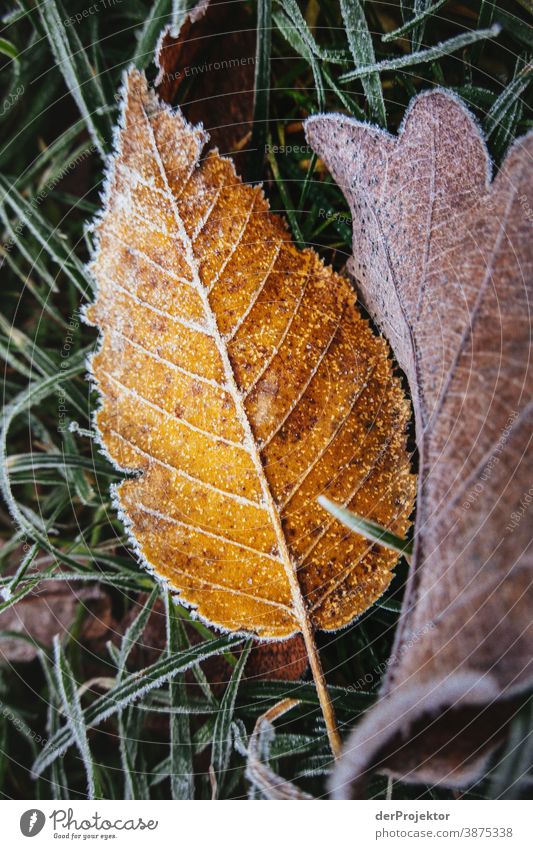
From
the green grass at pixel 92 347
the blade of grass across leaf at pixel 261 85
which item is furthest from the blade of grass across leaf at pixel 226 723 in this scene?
the blade of grass across leaf at pixel 261 85

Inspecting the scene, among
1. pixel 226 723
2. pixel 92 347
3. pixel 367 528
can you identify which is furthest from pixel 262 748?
pixel 92 347

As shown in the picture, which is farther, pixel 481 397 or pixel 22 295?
pixel 22 295

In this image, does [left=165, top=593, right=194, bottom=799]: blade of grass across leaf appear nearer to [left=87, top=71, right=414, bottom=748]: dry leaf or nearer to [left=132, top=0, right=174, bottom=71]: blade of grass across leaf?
[left=87, top=71, right=414, bottom=748]: dry leaf

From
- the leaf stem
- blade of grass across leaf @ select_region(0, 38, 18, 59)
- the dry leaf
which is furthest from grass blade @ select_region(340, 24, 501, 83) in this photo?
the leaf stem

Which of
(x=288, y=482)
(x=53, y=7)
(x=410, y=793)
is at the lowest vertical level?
(x=410, y=793)

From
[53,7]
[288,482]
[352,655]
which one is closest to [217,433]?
[288,482]

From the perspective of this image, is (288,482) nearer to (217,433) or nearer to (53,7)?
(217,433)
